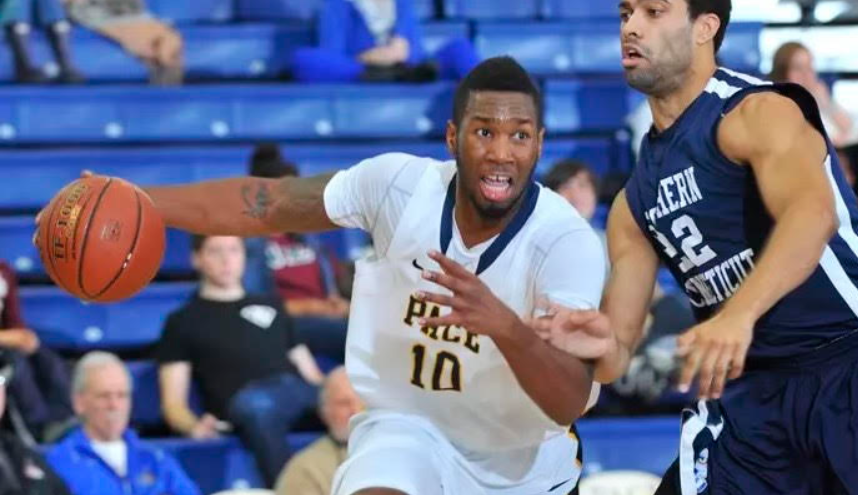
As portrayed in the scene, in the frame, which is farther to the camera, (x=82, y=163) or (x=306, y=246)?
(x=82, y=163)

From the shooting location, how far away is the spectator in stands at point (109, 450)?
685cm

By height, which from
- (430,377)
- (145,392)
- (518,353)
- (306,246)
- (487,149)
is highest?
(487,149)

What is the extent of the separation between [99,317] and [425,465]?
4.22 m

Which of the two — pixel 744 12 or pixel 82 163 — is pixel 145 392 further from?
pixel 744 12

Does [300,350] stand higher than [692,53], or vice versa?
[692,53]

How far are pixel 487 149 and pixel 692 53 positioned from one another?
0.61 m

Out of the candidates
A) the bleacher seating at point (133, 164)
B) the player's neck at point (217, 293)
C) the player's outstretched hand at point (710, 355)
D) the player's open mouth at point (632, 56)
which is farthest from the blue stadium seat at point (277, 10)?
the player's outstretched hand at point (710, 355)

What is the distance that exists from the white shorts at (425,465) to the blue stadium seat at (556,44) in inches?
222

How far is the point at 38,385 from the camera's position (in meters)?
7.48

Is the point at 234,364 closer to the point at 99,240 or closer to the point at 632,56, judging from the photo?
the point at 99,240

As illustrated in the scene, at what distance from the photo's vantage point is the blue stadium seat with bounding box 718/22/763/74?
33.9 feet

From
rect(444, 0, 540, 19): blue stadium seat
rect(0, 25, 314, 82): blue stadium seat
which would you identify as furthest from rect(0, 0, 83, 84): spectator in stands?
rect(444, 0, 540, 19): blue stadium seat

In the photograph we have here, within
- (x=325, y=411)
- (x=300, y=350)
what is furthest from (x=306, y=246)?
(x=325, y=411)

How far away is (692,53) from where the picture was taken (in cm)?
452
